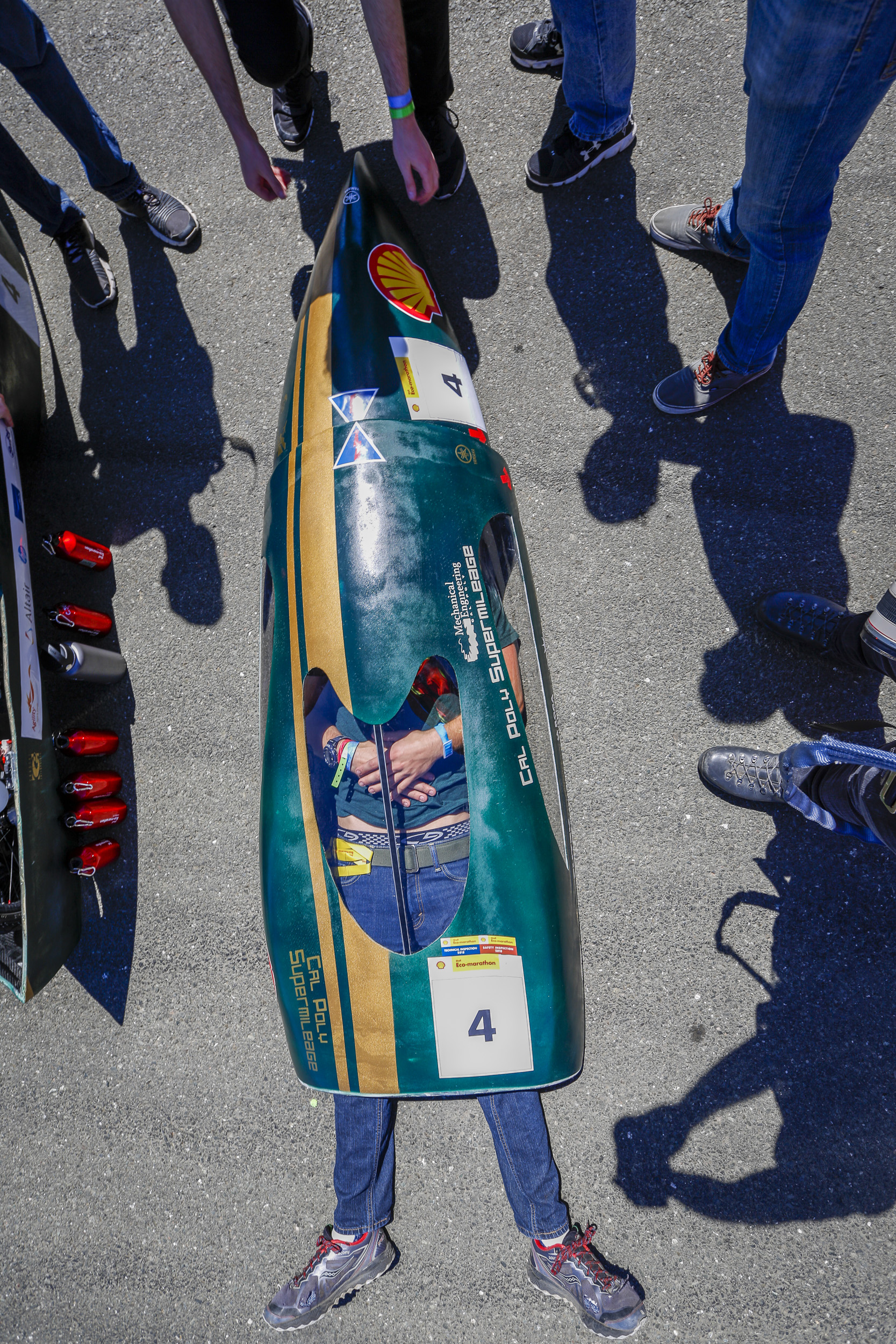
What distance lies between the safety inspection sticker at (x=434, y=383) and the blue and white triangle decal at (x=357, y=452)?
183 millimetres

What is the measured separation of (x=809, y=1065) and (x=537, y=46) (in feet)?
13.3

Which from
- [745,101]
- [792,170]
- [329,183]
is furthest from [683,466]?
[329,183]

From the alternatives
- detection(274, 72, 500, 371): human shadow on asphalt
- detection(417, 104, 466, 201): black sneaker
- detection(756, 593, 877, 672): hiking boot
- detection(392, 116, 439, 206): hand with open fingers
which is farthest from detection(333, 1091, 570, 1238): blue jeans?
detection(417, 104, 466, 201): black sneaker

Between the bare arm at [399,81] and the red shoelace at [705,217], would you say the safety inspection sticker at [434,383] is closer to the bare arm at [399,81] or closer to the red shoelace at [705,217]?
the bare arm at [399,81]

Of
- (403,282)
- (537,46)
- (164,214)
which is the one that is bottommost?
(403,282)

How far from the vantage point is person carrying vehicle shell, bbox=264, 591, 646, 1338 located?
6.35 feet

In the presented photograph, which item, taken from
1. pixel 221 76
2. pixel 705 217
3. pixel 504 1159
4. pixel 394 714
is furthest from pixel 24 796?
pixel 705 217

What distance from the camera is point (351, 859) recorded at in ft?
6.43

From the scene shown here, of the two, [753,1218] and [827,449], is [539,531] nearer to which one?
[827,449]

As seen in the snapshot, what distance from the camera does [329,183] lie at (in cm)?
297

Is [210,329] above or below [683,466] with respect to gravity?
above

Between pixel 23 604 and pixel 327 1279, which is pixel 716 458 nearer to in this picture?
pixel 23 604

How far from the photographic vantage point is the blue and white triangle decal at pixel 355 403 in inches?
85.6

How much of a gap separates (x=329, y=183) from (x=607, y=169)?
3.89ft
